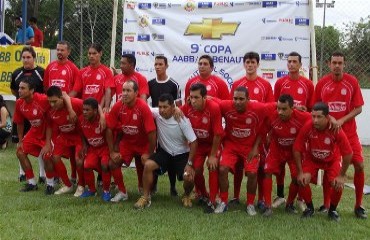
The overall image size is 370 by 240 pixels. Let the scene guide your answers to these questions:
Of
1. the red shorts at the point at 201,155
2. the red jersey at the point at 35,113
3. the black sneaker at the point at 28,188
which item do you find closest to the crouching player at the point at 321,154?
the red shorts at the point at 201,155

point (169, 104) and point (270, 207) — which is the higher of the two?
point (169, 104)

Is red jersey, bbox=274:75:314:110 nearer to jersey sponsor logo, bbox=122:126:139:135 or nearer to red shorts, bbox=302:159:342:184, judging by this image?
red shorts, bbox=302:159:342:184

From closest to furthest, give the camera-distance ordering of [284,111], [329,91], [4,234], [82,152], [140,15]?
[4,234], [284,111], [329,91], [82,152], [140,15]

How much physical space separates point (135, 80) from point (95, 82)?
610 millimetres

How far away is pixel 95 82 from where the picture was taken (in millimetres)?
7340

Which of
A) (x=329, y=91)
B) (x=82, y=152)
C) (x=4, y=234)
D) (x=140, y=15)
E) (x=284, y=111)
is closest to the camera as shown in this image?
(x=4, y=234)

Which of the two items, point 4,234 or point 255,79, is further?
point 255,79

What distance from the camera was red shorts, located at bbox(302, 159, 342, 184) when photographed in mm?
5891

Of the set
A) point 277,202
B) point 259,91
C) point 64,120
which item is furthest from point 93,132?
point 277,202

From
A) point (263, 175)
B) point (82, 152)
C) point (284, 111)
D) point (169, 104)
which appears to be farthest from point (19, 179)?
point (284, 111)

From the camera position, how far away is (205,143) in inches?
254

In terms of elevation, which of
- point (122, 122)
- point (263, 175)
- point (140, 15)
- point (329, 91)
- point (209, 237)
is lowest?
point (209, 237)

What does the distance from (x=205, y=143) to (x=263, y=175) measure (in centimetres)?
79

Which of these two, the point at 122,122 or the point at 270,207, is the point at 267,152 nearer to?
the point at 270,207
